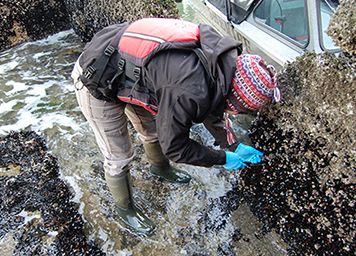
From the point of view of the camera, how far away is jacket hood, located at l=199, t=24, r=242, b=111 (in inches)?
69.1

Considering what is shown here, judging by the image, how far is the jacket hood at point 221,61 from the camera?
5.76 feet

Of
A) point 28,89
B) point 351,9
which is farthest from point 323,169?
point 28,89

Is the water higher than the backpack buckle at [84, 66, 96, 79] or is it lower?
lower

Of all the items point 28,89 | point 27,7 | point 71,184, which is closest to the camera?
point 71,184

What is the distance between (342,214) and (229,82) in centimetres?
118

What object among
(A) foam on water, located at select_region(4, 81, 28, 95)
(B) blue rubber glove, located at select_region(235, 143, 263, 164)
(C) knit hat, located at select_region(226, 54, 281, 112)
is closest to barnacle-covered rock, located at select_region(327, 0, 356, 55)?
(C) knit hat, located at select_region(226, 54, 281, 112)

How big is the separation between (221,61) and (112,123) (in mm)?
993

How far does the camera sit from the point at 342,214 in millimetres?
2225

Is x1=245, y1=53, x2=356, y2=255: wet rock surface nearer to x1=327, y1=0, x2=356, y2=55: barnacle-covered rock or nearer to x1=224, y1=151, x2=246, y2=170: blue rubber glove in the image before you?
x1=327, y1=0, x2=356, y2=55: barnacle-covered rock

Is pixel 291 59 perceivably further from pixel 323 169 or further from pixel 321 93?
pixel 323 169

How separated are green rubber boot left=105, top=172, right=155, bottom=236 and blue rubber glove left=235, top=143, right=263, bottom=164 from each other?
886 mm

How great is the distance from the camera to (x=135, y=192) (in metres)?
3.26

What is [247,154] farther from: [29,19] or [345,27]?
[29,19]

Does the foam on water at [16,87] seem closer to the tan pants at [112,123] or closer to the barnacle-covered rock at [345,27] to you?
the tan pants at [112,123]
